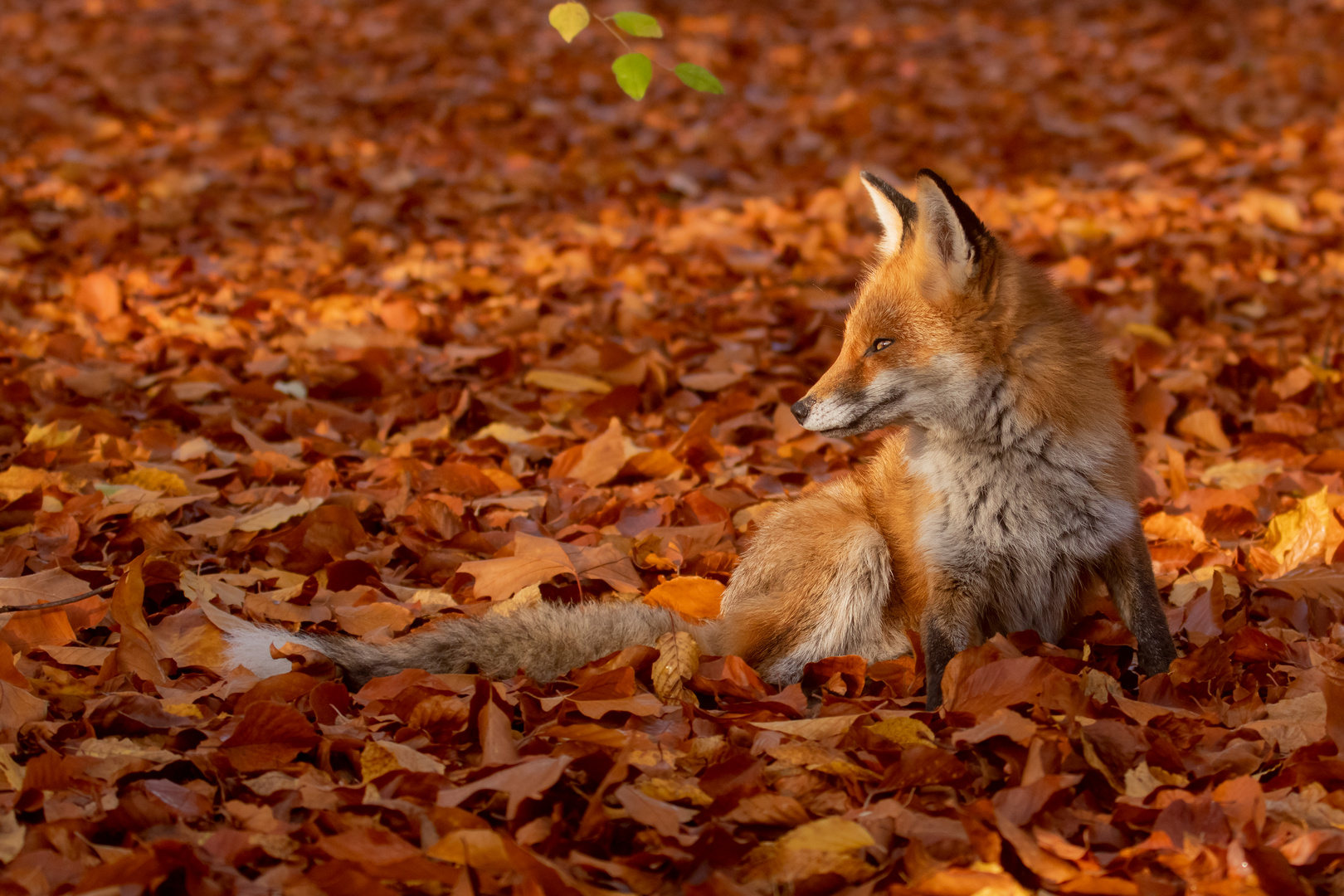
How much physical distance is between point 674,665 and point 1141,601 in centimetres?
145

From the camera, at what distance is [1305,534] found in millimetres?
4516

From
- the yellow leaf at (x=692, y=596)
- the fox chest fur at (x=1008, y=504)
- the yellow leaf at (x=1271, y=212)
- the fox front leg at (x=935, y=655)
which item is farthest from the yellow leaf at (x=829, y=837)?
the yellow leaf at (x=1271, y=212)

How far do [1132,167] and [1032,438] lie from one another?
311 inches

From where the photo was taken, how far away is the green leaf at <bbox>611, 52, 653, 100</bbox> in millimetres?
3561

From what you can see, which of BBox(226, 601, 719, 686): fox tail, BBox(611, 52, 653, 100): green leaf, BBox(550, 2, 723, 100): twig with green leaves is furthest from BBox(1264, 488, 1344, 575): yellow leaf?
BBox(611, 52, 653, 100): green leaf

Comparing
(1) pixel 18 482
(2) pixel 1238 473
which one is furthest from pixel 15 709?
(2) pixel 1238 473

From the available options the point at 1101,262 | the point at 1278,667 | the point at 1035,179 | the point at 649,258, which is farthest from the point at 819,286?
the point at 1278,667

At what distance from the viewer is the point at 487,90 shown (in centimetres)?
1316

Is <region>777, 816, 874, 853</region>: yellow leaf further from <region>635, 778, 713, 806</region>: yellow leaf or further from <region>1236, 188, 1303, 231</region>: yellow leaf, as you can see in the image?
<region>1236, 188, 1303, 231</region>: yellow leaf

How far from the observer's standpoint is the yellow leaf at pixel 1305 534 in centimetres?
445

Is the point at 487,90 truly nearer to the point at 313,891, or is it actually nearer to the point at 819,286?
the point at 819,286

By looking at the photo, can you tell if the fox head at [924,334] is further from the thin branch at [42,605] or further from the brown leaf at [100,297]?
the brown leaf at [100,297]

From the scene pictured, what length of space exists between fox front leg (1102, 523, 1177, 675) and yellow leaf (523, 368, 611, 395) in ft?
10.9

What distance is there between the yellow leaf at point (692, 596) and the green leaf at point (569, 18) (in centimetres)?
190
